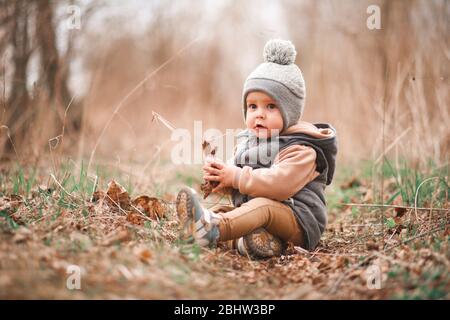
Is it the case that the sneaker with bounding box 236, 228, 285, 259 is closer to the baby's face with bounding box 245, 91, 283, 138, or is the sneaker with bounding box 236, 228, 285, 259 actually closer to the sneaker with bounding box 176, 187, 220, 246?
the sneaker with bounding box 176, 187, 220, 246

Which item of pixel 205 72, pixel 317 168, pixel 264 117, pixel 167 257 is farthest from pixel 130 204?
pixel 205 72

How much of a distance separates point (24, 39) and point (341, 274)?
388 centimetres

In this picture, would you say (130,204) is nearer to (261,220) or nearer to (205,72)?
(261,220)

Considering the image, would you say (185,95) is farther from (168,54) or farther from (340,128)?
(340,128)

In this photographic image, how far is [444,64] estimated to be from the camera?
13.5 feet

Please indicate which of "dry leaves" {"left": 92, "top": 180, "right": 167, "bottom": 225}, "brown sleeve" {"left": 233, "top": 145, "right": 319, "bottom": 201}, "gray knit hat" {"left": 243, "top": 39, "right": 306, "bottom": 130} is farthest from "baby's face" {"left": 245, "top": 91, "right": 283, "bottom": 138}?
"dry leaves" {"left": 92, "top": 180, "right": 167, "bottom": 225}

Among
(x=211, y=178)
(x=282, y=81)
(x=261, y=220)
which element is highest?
(x=282, y=81)

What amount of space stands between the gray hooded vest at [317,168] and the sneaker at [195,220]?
32cm

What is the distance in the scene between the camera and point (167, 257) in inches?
77.8

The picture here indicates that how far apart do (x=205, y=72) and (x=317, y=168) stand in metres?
6.72

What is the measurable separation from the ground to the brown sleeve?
1.10ft

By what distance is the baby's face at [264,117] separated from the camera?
2.42 m
